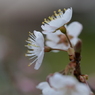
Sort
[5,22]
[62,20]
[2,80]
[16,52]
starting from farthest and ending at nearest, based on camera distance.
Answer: [5,22], [16,52], [2,80], [62,20]

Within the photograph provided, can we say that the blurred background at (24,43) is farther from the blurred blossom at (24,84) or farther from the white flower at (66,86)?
the white flower at (66,86)

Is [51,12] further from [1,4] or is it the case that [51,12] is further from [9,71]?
[9,71]

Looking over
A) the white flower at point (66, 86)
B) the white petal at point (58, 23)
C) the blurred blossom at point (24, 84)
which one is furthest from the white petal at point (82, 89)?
the blurred blossom at point (24, 84)

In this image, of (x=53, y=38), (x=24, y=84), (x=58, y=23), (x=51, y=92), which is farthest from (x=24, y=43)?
(x=51, y=92)

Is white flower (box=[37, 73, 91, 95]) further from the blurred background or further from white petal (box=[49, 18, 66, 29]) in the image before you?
the blurred background

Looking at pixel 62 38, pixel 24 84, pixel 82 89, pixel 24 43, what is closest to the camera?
pixel 82 89

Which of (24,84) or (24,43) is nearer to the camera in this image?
(24,84)

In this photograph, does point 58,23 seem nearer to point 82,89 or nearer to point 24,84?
point 82,89

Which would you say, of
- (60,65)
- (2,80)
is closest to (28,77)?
(2,80)
